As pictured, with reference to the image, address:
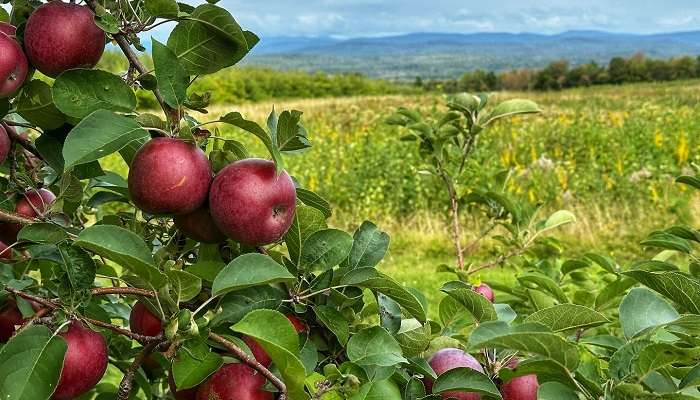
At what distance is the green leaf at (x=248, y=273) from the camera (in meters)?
0.60

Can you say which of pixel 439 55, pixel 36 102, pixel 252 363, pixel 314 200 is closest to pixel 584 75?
pixel 314 200

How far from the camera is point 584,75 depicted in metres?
Answer: 27.6

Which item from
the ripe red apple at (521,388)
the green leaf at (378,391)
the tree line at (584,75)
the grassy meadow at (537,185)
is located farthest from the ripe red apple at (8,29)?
the tree line at (584,75)

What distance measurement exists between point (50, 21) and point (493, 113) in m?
1.13

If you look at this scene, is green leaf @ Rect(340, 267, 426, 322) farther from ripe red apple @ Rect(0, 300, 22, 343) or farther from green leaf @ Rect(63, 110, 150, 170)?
ripe red apple @ Rect(0, 300, 22, 343)

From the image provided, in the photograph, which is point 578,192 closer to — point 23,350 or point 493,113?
point 493,113

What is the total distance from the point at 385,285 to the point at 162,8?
0.33m

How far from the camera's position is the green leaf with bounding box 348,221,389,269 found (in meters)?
0.77

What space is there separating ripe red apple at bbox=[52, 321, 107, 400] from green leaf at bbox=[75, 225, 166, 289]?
4.7 inches

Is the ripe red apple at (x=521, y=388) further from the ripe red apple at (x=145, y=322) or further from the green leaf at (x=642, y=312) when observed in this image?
the ripe red apple at (x=145, y=322)

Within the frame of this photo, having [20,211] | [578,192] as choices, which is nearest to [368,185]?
[578,192]

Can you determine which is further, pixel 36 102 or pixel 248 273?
pixel 36 102

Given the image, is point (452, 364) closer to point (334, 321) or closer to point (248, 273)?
point (334, 321)

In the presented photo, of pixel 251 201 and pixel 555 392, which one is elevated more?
pixel 251 201
